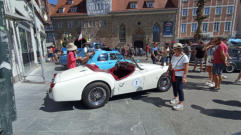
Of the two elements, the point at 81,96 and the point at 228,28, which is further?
the point at 228,28

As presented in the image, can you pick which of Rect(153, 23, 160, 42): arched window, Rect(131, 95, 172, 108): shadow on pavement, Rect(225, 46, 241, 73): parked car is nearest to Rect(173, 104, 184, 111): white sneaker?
Rect(131, 95, 172, 108): shadow on pavement

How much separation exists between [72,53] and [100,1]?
91.7 feet

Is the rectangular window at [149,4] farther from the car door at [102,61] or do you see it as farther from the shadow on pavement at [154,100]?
the shadow on pavement at [154,100]

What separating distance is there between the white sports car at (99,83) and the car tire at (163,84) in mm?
60

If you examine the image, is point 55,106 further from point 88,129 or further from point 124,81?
point 124,81

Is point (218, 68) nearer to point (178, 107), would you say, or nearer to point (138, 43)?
point (178, 107)

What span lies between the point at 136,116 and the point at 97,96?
1.11m

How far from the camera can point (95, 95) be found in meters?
3.37

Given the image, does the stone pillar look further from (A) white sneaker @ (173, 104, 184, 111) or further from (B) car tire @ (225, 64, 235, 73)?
(B) car tire @ (225, 64, 235, 73)

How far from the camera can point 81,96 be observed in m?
3.21

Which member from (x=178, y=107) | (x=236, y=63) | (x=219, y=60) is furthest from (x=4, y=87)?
(x=236, y=63)

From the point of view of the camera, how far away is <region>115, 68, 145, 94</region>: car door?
3.60 meters

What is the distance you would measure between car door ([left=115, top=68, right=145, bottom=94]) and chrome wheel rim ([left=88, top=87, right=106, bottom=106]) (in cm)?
42

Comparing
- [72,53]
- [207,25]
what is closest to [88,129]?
[72,53]
